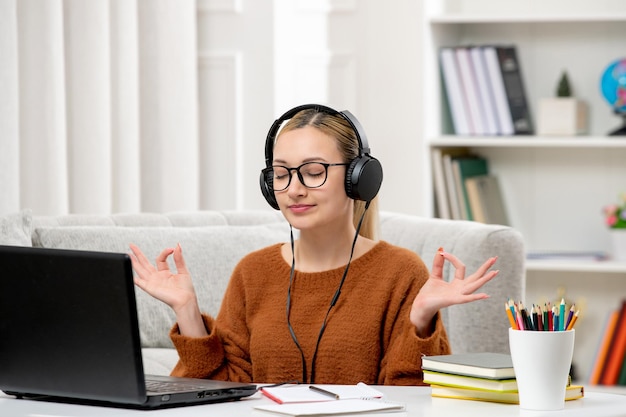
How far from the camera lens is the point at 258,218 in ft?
8.48

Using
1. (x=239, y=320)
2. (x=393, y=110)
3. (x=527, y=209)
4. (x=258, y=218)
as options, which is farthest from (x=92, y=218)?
(x=527, y=209)

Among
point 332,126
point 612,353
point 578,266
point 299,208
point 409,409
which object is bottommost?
point 612,353

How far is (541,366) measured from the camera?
Answer: 1.21m

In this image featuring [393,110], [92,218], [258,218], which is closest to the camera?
[92,218]

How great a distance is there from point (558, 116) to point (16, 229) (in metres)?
1.95

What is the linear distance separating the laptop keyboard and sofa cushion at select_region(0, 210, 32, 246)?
90 cm

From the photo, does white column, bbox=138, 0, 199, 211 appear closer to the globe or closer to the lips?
the globe

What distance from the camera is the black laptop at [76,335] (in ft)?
3.90

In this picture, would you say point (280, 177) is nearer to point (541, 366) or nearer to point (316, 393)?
point (316, 393)

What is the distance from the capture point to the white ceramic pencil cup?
47.4 inches

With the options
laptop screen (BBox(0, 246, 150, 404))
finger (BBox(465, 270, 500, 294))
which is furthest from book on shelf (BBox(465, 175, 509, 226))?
laptop screen (BBox(0, 246, 150, 404))

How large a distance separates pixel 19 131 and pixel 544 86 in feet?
6.00

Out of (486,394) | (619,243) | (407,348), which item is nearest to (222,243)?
(407,348)

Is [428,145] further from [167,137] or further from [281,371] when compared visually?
[281,371]
